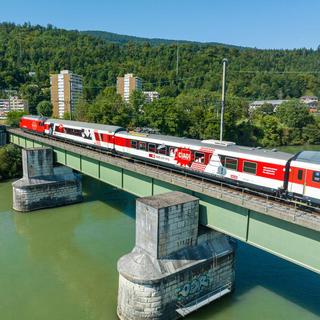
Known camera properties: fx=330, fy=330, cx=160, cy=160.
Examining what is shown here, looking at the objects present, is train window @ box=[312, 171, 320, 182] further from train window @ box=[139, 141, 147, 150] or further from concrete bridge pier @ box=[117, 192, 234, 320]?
train window @ box=[139, 141, 147, 150]

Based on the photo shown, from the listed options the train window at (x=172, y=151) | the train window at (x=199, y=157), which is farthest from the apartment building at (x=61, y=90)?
the train window at (x=199, y=157)

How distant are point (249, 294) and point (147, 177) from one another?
31.5 ft

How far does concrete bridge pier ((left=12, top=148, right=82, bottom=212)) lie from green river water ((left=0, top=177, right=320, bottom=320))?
2.25 meters

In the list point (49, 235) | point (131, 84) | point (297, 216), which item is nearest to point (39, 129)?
point (49, 235)

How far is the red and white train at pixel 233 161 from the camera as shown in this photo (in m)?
16.1

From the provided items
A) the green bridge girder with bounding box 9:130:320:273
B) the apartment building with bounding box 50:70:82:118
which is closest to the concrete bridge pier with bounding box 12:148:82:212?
the green bridge girder with bounding box 9:130:320:273

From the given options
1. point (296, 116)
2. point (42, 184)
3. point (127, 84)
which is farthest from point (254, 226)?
point (127, 84)

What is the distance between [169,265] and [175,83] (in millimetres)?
137914

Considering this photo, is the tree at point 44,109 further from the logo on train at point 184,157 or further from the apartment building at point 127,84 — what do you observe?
the logo on train at point 184,157

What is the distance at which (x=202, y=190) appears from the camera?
17781mm

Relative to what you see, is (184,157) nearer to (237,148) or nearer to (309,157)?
(237,148)

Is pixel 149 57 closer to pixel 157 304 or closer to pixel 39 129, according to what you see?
pixel 39 129

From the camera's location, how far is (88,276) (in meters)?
20.9

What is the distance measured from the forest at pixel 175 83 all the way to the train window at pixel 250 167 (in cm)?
5025
